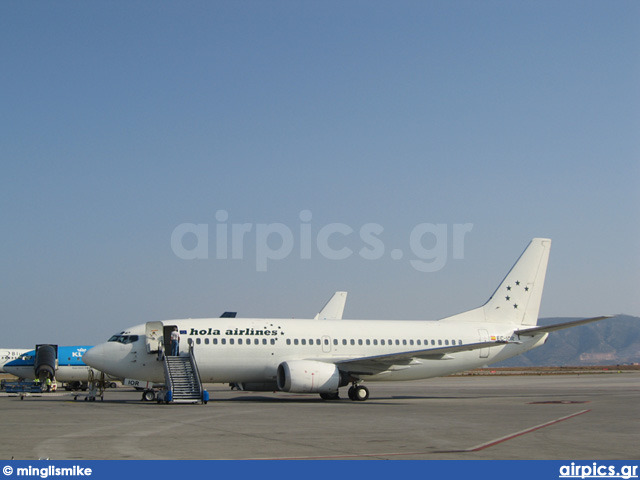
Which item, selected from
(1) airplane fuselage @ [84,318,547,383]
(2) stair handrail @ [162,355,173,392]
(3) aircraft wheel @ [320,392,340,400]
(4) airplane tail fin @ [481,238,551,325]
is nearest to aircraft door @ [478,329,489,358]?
(1) airplane fuselage @ [84,318,547,383]

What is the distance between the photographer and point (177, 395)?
105 ft

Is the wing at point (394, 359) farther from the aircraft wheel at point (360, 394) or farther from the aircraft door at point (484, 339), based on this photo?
the aircraft door at point (484, 339)

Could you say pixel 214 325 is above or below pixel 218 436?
above

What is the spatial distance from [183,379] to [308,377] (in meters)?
5.83

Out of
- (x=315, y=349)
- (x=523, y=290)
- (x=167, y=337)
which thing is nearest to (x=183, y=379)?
(x=167, y=337)

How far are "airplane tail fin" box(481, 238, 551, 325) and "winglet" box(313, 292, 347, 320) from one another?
20.4 metres

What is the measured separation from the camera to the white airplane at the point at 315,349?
3462 cm

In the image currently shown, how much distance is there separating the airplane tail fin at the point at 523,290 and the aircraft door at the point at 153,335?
18717mm

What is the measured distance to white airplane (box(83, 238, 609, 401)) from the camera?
34.6 m

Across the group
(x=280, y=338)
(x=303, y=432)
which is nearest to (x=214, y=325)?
(x=280, y=338)

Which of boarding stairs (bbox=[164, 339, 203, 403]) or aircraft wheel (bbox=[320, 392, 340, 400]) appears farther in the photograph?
aircraft wheel (bbox=[320, 392, 340, 400])

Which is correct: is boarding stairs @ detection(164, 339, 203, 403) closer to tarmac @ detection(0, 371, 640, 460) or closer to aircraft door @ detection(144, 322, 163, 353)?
aircraft door @ detection(144, 322, 163, 353)
